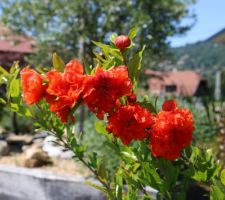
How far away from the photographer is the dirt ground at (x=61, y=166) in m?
6.97

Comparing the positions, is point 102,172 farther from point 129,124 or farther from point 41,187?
point 41,187

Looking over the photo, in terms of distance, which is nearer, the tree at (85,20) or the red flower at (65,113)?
the red flower at (65,113)

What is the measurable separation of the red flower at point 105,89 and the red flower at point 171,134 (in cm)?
20

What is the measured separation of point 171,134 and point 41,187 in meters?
3.88

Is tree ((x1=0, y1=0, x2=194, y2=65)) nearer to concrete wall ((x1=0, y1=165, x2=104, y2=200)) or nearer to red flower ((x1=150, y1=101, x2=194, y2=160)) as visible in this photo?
concrete wall ((x1=0, y1=165, x2=104, y2=200))

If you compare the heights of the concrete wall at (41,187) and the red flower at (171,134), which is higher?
the red flower at (171,134)

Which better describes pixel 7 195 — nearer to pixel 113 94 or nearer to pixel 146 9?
pixel 113 94

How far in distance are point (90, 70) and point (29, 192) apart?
3816 millimetres

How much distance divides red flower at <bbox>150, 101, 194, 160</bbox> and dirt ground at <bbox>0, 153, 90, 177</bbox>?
15.2 feet

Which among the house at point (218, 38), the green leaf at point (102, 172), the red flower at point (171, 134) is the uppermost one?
the house at point (218, 38)

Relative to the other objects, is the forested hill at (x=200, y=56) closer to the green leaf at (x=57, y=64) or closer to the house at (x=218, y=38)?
the house at (x=218, y=38)

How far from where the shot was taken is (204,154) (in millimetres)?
2449

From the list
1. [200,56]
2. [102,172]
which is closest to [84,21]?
[102,172]

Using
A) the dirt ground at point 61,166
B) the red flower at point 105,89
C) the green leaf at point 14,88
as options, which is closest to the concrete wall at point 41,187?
the dirt ground at point 61,166
